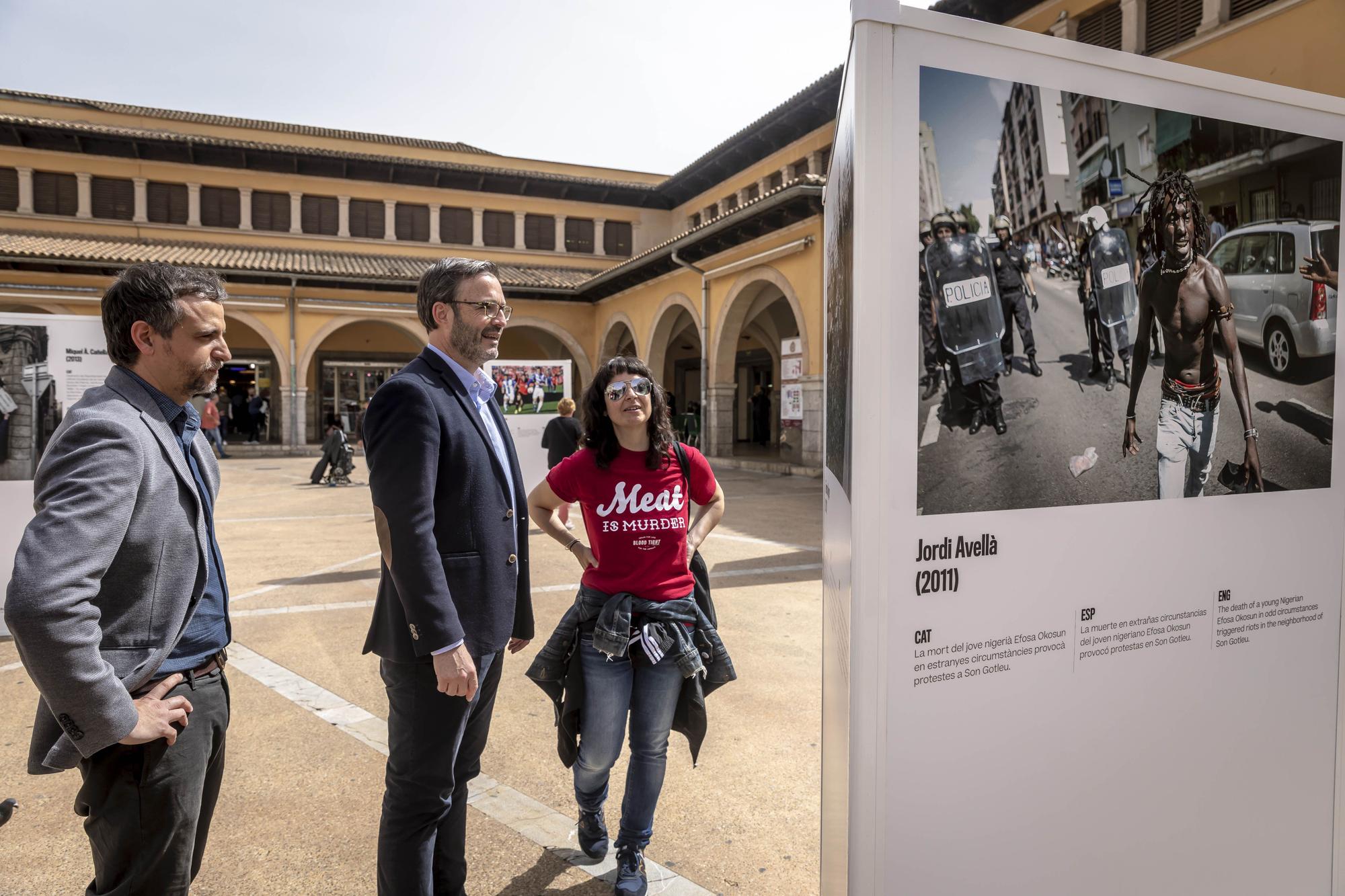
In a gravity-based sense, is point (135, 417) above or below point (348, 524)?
above

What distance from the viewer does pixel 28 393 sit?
523 cm

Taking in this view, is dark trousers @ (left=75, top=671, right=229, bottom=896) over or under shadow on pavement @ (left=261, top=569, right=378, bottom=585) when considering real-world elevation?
over

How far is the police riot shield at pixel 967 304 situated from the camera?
1277 mm

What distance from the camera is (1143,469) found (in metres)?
1.47

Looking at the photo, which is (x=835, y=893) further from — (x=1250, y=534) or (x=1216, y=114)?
(x=1216, y=114)

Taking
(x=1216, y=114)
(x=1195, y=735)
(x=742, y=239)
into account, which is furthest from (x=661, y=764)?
(x=742, y=239)

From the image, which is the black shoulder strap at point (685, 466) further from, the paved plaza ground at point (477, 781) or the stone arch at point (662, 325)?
the stone arch at point (662, 325)

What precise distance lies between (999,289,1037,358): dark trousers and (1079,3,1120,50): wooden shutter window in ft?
42.6

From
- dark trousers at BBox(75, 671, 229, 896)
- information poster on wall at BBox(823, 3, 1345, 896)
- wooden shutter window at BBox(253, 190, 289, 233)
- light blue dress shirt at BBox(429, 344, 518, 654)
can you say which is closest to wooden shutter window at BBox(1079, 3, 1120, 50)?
information poster on wall at BBox(823, 3, 1345, 896)

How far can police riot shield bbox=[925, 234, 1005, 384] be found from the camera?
4.19ft

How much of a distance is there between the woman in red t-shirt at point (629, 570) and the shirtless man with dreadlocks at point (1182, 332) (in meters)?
1.44

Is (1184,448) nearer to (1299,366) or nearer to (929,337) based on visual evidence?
(1299,366)

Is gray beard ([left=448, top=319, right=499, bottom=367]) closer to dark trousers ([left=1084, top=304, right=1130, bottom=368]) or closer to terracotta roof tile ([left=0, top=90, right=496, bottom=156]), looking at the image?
dark trousers ([left=1084, top=304, right=1130, bottom=368])

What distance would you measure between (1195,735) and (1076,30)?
13866mm
